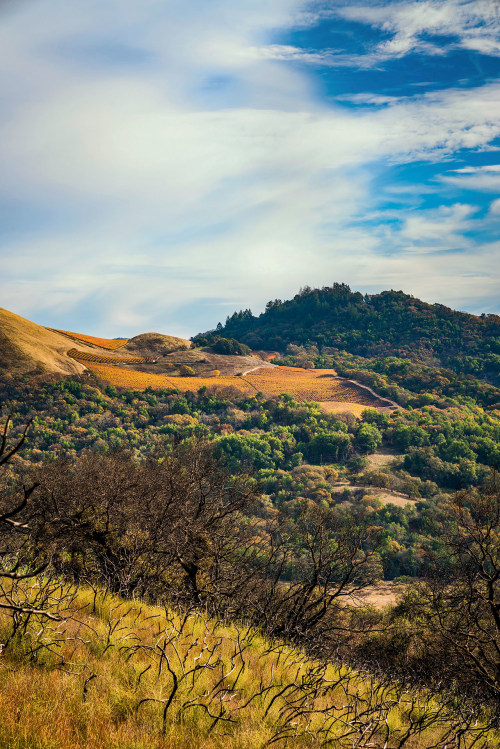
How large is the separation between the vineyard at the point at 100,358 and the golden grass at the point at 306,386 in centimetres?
1851

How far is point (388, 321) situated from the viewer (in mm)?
119625

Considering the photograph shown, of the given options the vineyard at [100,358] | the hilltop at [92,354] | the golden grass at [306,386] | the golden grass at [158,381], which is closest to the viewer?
the hilltop at [92,354]

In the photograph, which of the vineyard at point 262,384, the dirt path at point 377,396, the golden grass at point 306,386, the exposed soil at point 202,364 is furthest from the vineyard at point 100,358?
the dirt path at point 377,396

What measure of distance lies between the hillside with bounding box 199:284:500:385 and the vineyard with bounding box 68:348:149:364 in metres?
23.1

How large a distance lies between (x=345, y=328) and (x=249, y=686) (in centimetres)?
11994

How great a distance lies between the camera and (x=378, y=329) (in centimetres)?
11769

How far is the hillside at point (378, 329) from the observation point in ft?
332

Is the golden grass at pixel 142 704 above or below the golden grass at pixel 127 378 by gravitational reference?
below

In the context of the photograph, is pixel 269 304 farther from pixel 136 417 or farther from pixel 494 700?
pixel 494 700

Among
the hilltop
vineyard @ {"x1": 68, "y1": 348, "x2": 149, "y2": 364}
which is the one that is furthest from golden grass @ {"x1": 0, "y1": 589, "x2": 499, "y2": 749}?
vineyard @ {"x1": 68, "y1": 348, "x2": 149, "y2": 364}

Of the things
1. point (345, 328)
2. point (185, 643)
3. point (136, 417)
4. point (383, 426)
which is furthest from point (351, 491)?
point (345, 328)

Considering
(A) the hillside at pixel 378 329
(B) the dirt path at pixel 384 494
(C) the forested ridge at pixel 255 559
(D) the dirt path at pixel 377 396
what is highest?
(A) the hillside at pixel 378 329

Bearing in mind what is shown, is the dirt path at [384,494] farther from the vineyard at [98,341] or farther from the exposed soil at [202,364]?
the vineyard at [98,341]

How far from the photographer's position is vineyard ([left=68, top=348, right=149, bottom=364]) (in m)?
65.9
